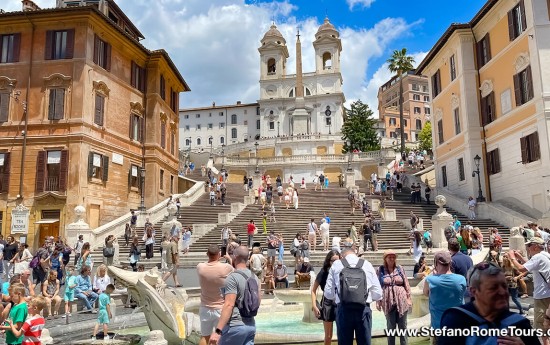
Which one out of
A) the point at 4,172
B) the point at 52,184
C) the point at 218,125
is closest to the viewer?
the point at 52,184

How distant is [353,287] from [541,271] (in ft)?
10.00

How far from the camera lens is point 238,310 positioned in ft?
15.7

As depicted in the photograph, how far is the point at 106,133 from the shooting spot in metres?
28.0

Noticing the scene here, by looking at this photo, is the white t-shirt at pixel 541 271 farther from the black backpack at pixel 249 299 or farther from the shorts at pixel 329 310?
the black backpack at pixel 249 299

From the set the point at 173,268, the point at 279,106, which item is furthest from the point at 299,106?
the point at 173,268

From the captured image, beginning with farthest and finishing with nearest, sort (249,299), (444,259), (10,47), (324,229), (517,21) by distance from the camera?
(10,47) → (517,21) → (324,229) → (444,259) → (249,299)

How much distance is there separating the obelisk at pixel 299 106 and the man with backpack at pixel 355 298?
70.3 m

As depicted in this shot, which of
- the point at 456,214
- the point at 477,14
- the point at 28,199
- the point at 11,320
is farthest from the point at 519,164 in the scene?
the point at 28,199

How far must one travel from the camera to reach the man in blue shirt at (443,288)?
205 inches

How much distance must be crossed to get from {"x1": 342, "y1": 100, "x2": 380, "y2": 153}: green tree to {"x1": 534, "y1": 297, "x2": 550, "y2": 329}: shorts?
57301 millimetres

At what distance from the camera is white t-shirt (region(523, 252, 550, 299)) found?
6.29m

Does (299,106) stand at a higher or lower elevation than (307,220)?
higher

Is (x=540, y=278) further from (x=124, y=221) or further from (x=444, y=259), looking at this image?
(x=124, y=221)

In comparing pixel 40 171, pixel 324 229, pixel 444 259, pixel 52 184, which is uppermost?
pixel 40 171
